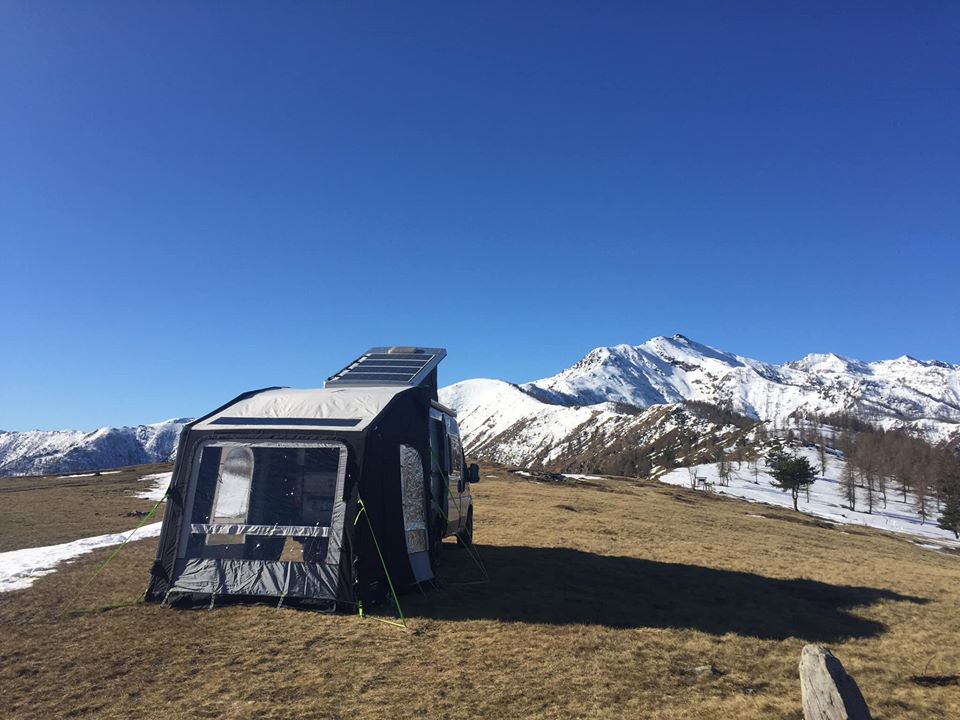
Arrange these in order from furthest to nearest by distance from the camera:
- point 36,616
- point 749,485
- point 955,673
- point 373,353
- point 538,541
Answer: point 749,485, point 538,541, point 373,353, point 36,616, point 955,673

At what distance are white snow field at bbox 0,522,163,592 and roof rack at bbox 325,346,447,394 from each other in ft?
21.7

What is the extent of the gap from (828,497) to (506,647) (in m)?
139

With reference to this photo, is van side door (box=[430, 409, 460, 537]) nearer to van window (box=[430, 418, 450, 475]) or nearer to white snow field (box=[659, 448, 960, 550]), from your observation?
van window (box=[430, 418, 450, 475])

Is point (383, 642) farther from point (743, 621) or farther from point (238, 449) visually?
point (743, 621)

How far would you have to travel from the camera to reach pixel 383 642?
9352 mm

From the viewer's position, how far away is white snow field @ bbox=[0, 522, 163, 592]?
13016mm

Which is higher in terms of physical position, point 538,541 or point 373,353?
point 373,353

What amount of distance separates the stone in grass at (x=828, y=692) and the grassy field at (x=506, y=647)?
108 centimetres

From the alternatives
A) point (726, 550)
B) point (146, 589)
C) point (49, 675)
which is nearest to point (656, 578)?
point (726, 550)

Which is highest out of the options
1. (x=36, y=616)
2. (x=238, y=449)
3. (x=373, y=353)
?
(x=373, y=353)

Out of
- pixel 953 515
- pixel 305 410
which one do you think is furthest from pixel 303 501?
pixel 953 515

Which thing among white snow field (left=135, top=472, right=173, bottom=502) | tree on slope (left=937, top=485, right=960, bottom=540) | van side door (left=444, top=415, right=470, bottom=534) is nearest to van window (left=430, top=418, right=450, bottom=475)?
van side door (left=444, top=415, right=470, bottom=534)

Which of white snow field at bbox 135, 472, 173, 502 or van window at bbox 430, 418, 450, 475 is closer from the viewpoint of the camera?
van window at bbox 430, 418, 450, 475

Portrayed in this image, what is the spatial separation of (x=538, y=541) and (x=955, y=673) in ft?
41.4
